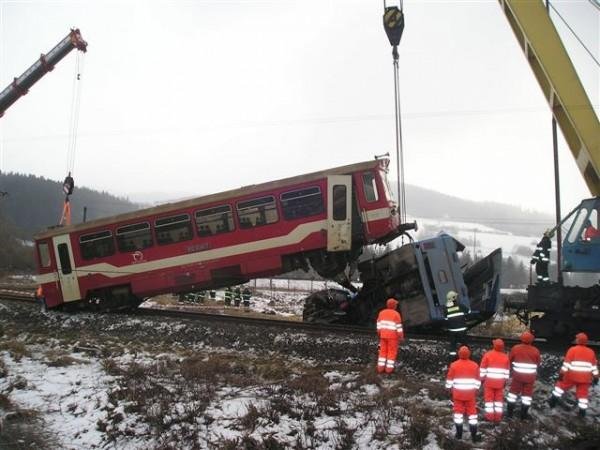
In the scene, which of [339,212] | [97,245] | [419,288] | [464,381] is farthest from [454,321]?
[97,245]

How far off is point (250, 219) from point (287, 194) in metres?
1.17

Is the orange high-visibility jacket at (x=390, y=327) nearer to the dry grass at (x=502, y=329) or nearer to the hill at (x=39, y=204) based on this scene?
the dry grass at (x=502, y=329)

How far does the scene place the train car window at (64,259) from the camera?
13.1m

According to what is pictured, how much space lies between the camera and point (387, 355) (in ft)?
23.8

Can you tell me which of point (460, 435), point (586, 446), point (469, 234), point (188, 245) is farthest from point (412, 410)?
point (469, 234)

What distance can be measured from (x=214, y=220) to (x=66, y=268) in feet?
17.2

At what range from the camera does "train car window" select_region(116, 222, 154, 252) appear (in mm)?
12148

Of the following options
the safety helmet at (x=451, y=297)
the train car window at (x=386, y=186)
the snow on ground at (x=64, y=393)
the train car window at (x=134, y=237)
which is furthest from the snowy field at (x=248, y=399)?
the train car window at (x=386, y=186)

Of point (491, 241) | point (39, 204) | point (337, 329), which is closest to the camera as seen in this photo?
point (337, 329)

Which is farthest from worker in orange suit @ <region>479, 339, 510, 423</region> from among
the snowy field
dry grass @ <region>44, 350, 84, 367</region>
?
dry grass @ <region>44, 350, 84, 367</region>

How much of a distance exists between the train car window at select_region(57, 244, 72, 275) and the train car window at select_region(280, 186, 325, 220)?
704 centimetres

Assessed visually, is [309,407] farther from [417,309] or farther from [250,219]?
[250,219]

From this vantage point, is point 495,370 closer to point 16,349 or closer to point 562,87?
point 562,87

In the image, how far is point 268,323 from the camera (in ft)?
34.7
